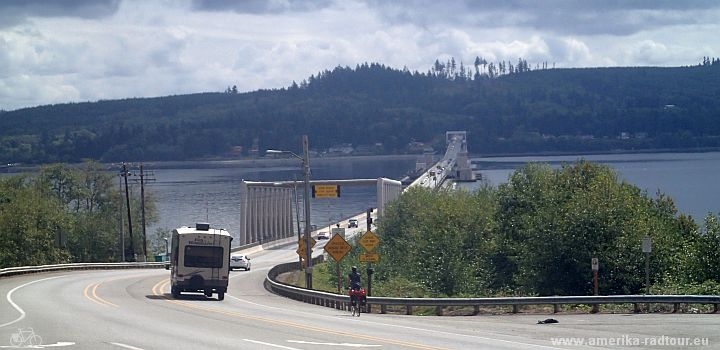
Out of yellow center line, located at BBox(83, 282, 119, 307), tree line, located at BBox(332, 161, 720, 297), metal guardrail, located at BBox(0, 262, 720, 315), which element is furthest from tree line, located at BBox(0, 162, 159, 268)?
metal guardrail, located at BBox(0, 262, 720, 315)

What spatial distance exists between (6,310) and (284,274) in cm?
3459

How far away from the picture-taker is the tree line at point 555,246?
4238 cm

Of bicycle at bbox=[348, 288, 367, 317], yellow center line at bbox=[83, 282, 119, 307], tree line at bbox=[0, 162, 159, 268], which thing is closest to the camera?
bicycle at bbox=[348, 288, 367, 317]

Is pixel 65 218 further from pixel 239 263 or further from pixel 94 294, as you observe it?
pixel 94 294

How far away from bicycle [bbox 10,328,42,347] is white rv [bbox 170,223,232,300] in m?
15.4

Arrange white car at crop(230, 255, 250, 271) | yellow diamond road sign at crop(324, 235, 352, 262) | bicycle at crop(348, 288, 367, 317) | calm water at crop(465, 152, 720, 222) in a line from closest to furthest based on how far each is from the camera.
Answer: bicycle at crop(348, 288, 367, 317), yellow diamond road sign at crop(324, 235, 352, 262), white car at crop(230, 255, 250, 271), calm water at crop(465, 152, 720, 222)

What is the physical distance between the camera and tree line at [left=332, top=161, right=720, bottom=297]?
42375 mm

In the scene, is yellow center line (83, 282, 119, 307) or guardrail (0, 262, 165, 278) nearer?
yellow center line (83, 282, 119, 307)

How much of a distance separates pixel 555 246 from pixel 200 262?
1706 centimetres

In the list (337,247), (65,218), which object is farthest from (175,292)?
(65,218)

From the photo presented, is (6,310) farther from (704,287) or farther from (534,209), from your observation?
(534,209)

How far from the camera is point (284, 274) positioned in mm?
61938

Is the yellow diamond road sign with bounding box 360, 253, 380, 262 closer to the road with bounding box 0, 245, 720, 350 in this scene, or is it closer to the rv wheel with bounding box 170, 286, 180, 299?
the road with bounding box 0, 245, 720, 350

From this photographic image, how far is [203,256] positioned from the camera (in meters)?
37.2
